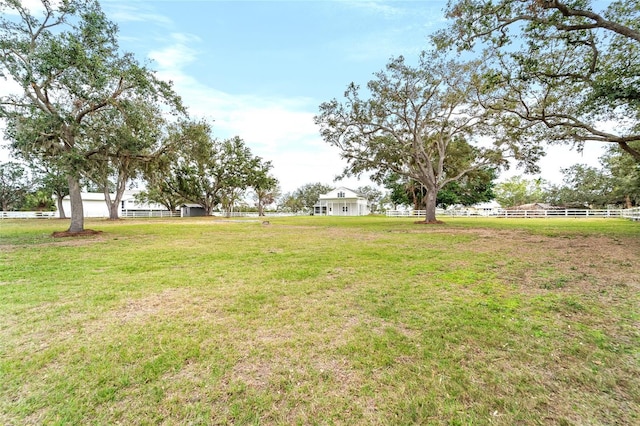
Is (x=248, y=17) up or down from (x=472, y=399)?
up

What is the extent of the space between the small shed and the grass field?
41405 millimetres

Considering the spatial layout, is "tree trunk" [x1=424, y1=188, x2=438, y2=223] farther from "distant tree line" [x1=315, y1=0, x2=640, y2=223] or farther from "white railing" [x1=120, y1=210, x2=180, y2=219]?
"white railing" [x1=120, y1=210, x2=180, y2=219]

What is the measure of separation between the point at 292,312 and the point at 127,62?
13.5 meters

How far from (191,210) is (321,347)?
156ft

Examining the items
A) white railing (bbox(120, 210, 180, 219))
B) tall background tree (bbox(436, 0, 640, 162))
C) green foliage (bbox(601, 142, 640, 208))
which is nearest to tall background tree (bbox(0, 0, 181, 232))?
tall background tree (bbox(436, 0, 640, 162))

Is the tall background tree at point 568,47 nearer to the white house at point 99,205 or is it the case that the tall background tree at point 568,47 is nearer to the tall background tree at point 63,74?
the tall background tree at point 63,74

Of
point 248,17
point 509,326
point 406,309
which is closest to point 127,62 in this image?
point 248,17

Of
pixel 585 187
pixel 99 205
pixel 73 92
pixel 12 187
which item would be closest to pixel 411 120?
pixel 73 92

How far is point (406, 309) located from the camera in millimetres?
3699

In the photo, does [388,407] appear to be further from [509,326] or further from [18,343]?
[18,343]

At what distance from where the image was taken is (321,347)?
9.09 ft

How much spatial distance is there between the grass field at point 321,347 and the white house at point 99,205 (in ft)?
139

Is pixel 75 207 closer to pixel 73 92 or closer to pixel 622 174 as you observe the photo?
pixel 73 92

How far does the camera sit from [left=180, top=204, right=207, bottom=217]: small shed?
44.1 m
